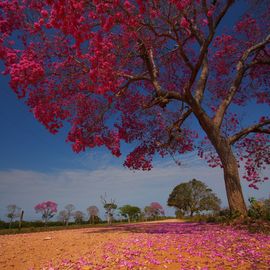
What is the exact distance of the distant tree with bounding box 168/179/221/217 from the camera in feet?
195

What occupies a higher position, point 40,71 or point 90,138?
point 40,71

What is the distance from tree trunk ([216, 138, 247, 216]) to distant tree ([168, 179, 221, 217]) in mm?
50154

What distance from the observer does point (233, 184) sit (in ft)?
38.0

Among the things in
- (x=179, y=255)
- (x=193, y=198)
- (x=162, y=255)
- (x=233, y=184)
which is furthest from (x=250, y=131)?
(x=193, y=198)

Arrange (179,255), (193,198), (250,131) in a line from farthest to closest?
(193,198) < (250,131) < (179,255)

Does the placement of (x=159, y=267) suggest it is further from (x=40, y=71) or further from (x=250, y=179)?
(x=250, y=179)

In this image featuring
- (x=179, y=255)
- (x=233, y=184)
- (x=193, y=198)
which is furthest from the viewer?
(x=193, y=198)

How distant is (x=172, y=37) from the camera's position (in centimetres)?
1095

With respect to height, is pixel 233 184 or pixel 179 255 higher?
pixel 233 184

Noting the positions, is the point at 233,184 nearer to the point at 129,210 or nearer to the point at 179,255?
the point at 179,255

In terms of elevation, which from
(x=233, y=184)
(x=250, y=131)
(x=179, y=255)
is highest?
(x=250, y=131)

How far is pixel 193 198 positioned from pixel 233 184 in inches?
2015

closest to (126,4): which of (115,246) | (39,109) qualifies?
(39,109)

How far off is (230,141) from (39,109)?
27.3ft
